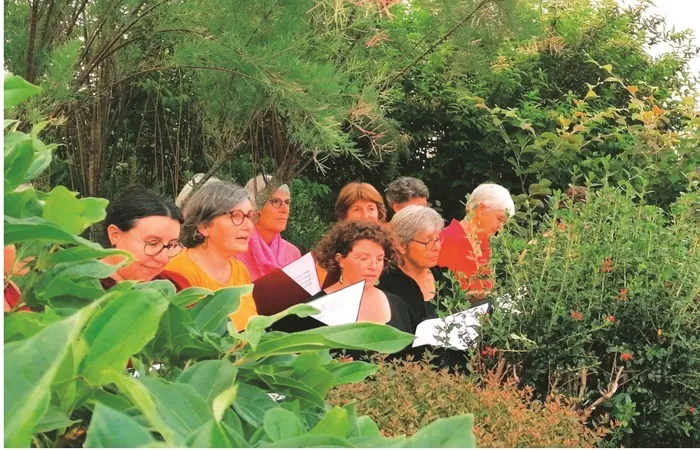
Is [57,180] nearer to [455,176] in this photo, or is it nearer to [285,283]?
[285,283]

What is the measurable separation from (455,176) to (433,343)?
4.95 metres

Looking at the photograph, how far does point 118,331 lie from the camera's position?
825mm

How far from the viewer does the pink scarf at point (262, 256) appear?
5406 mm

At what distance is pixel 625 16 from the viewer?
9359mm

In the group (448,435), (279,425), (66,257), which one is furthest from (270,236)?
(448,435)

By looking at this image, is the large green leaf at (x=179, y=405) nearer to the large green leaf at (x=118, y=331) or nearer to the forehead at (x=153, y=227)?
the large green leaf at (x=118, y=331)

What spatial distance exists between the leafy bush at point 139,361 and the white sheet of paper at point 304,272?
9.24 ft

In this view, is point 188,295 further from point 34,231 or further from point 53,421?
point 53,421

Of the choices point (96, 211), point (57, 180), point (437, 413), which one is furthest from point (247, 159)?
point (96, 211)

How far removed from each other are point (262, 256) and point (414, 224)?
1073mm

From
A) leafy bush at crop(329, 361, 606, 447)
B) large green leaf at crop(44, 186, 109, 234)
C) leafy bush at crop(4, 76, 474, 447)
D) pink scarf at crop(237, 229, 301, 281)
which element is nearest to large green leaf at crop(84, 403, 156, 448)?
leafy bush at crop(4, 76, 474, 447)

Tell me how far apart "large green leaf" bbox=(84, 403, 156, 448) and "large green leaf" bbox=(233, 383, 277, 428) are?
0.28m

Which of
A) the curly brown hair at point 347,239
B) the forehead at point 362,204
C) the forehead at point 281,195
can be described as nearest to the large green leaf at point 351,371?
the curly brown hair at point 347,239

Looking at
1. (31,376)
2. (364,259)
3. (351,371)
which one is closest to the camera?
(31,376)
